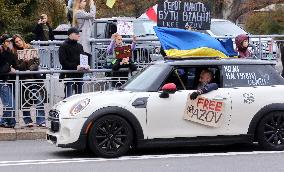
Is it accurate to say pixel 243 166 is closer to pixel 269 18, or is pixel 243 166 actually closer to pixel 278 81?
pixel 278 81

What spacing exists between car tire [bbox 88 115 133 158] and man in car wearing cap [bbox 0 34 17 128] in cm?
415

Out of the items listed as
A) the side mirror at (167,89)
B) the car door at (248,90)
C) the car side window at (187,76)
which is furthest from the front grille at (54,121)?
the car door at (248,90)

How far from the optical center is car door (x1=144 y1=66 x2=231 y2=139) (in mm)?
11875

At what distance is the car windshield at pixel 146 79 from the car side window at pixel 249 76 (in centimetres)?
105

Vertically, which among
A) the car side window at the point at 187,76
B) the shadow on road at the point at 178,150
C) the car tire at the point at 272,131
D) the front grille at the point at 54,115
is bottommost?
the shadow on road at the point at 178,150

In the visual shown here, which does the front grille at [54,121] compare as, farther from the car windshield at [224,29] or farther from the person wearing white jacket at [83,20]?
the car windshield at [224,29]

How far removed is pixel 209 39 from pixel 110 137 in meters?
3.20

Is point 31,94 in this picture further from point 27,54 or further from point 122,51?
point 122,51

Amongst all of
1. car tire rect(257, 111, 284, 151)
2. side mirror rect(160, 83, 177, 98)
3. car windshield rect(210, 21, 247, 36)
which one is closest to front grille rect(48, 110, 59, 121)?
side mirror rect(160, 83, 177, 98)

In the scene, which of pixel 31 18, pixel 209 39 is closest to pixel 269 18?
pixel 31 18

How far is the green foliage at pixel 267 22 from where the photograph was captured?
54.2m

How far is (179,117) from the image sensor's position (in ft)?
39.3

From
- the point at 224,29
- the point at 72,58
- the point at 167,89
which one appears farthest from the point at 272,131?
the point at 224,29

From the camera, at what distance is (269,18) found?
180ft
